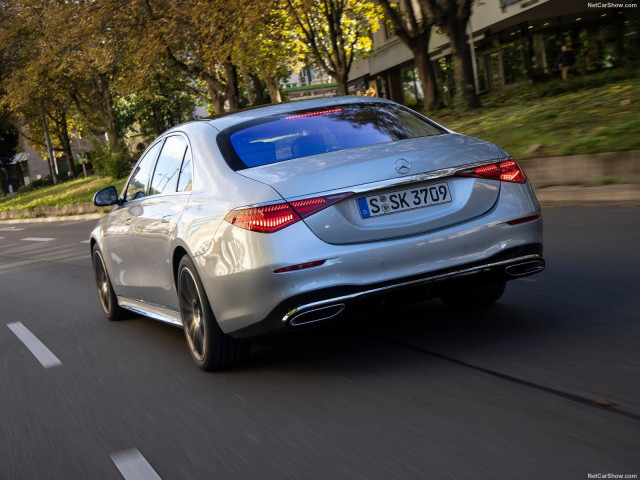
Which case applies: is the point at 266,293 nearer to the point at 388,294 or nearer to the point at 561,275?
the point at 388,294

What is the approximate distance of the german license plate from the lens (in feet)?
16.1

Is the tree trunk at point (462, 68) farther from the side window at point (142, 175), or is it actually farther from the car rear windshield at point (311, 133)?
the car rear windshield at point (311, 133)

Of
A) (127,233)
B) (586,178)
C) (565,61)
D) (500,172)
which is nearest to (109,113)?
(565,61)

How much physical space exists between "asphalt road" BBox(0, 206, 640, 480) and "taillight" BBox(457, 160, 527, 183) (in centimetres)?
94

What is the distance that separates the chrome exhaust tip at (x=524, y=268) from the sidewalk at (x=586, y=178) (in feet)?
20.6

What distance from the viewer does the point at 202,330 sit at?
18.3 feet

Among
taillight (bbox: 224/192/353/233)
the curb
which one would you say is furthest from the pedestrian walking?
taillight (bbox: 224/192/353/233)

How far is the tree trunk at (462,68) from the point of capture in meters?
22.2

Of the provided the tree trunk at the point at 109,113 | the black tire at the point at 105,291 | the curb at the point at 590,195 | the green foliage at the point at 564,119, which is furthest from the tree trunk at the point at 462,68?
the tree trunk at the point at 109,113

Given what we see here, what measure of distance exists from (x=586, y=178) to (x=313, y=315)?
8730 mm

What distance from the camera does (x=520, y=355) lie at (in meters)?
5.07

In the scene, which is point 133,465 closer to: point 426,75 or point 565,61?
point 426,75

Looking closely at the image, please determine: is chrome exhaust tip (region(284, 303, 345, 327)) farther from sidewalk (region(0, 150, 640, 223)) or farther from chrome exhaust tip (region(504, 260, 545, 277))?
sidewalk (region(0, 150, 640, 223))

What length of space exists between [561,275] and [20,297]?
6970 millimetres
